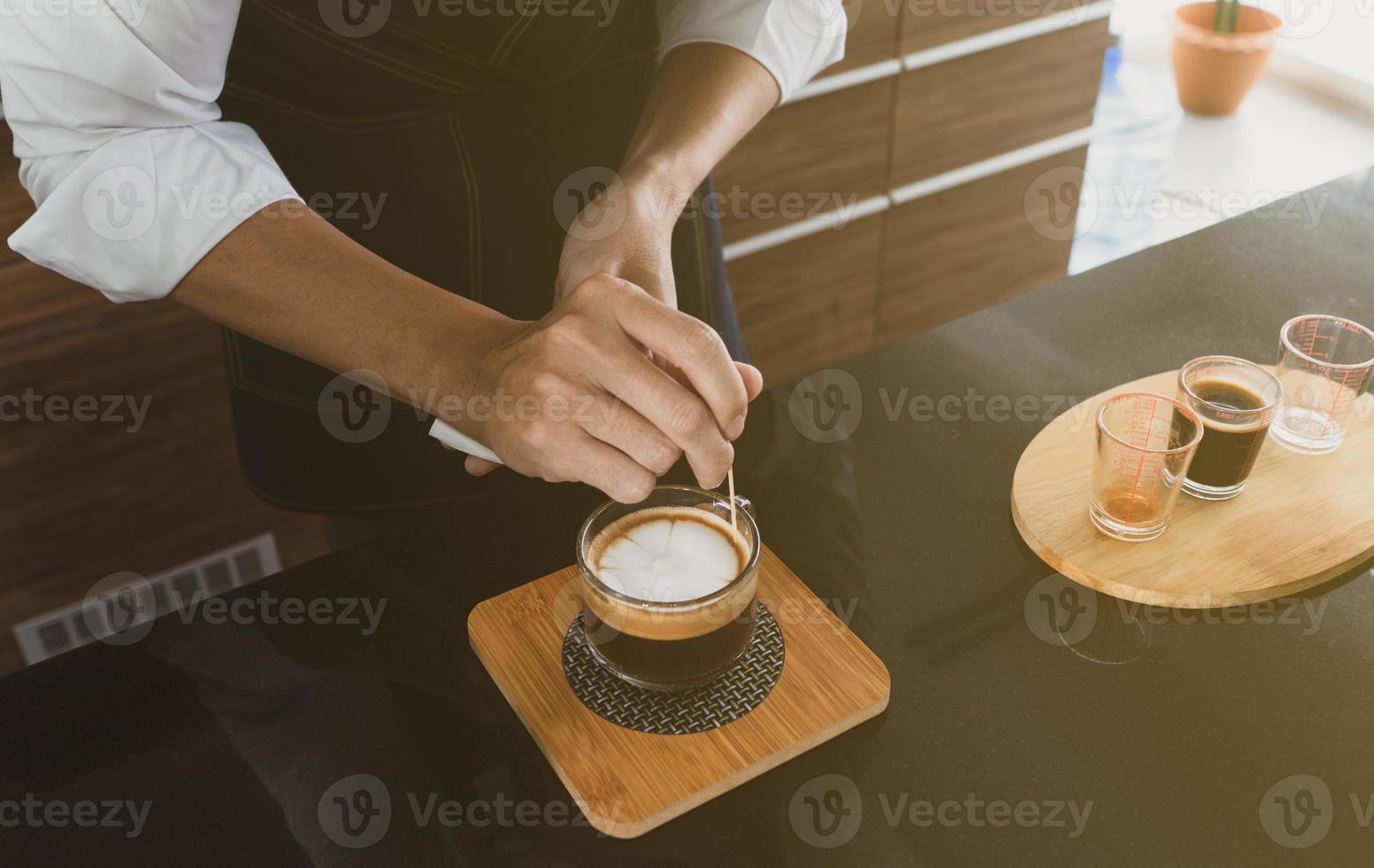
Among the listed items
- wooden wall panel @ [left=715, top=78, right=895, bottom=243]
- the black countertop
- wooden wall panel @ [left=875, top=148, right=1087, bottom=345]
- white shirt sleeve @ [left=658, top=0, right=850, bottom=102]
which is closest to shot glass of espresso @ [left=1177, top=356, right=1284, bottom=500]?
the black countertop

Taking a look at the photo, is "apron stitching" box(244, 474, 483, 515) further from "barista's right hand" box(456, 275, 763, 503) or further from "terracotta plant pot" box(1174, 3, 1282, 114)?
"terracotta plant pot" box(1174, 3, 1282, 114)

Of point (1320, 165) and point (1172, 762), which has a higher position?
point (1172, 762)

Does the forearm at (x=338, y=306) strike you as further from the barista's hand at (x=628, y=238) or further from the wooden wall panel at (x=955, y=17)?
the wooden wall panel at (x=955, y=17)

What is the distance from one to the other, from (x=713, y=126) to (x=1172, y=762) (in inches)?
36.6

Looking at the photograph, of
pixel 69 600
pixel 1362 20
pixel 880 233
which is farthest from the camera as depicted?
pixel 1362 20

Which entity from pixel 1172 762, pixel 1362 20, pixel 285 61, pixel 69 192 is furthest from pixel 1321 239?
pixel 1362 20

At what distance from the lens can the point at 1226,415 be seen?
1.19 m

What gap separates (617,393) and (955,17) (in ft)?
6.73

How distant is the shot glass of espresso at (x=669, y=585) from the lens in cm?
98

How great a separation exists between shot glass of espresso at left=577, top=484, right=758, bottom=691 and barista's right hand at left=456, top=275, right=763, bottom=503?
0.12 feet

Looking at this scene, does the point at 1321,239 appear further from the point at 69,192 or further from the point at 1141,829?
the point at 69,192

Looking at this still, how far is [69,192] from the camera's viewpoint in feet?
3.82

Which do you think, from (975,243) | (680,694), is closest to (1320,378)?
(680,694)

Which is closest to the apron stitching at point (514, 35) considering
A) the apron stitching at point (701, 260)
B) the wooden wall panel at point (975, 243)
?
the apron stitching at point (701, 260)
